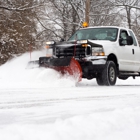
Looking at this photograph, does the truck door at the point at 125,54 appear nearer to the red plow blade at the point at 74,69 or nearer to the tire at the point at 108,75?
the tire at the point at 108,75

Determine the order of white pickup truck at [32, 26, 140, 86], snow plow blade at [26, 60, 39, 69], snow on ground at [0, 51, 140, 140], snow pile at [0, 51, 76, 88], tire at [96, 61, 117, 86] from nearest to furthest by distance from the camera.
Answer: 1. snow on ground at [0, 51, 140, 140]
2. snow pile at [0, 51, 76, 88]
3. white pickup truck at [32, 26, 140, 86]
4. tire at [96, 61, 117, 86]
5. snow plow blade at [26, 60, 39, 69]

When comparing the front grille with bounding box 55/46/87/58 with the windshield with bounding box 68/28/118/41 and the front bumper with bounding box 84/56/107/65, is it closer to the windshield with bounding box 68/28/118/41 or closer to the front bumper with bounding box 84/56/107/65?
the front bumper with bounding box 84/56/107/65

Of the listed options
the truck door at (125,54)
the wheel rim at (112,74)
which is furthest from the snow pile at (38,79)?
the truck door at (125,54)

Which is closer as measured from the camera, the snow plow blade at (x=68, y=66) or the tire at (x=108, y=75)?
the snow plow blade at (x=68, y=66)

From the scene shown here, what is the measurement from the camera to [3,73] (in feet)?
32.8

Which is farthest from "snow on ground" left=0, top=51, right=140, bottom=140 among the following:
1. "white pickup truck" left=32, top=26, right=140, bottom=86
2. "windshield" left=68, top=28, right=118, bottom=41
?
"windshield" left=68, top=28, right=118, bottom=41

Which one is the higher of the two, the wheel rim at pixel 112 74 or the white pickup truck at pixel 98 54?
the white pickup truck at pixel 98 54

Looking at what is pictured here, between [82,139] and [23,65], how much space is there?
7245 mm

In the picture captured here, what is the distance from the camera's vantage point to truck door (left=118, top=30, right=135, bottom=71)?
9695 millimetres

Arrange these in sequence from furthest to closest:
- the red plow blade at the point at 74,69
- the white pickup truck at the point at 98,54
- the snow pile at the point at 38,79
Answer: the white pickup truck at the point at 98,54
the red plow blade at the point at 74,69
the snow pile at the point at 38,79

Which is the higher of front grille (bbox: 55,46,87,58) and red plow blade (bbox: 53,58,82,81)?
front grille (bbox: 55,46,87,58)

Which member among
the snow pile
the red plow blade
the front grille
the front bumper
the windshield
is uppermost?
the windshield

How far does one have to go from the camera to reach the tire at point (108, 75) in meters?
8.92

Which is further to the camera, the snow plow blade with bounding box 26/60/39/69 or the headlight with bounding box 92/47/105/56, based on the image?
the snow plow blade with bounding box 26/60/39/69
